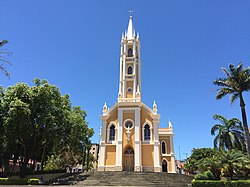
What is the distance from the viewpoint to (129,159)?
31312 millimetres

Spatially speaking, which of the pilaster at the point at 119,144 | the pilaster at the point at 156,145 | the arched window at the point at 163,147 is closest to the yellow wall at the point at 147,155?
the pilaster at the point at 156,145

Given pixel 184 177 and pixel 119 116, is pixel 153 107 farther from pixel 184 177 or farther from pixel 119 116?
pixel 184 177

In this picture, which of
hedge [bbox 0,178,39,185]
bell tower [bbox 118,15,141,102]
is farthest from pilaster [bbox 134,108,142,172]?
hedge [bbox 0,178,39,185]

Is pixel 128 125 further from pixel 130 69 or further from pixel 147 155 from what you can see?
pixel 130 69

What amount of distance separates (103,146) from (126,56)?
16.0 m

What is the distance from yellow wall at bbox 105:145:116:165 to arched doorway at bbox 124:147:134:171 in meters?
1.71

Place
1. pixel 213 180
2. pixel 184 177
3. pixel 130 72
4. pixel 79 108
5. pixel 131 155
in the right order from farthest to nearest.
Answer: pixel 130 72
pixel 79 108
pixel 131 155
pixel 184 177
pixel 213 180

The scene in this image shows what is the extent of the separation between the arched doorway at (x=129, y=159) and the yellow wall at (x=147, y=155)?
1.62 metres

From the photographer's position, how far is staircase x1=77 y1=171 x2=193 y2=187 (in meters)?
22.0

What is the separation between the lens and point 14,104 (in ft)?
67.4

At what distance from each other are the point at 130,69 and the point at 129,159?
15.0m

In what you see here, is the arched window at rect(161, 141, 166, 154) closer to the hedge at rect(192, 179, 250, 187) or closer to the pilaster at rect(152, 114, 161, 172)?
the pilaster at rect(152, 114, 161, 172)

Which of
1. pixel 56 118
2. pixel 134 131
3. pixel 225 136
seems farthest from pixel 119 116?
pixel 225 136

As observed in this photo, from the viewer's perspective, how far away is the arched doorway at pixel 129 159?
1209 inches
